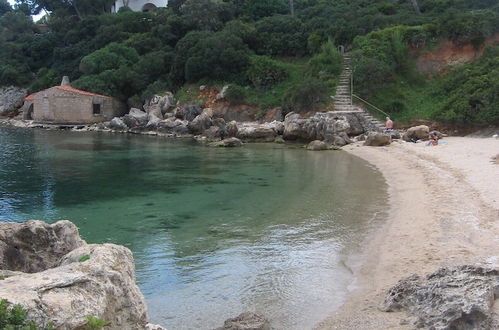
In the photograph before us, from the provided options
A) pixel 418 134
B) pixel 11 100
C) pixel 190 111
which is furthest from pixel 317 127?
pixel 11 100

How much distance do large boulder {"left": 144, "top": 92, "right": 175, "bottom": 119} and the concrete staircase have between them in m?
18.3

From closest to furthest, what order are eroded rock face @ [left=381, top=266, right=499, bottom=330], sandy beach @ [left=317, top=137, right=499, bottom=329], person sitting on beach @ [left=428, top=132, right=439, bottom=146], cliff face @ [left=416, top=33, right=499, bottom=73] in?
eroded rock face @ [left=381, top=266, right=499, bottom=330], sandy beach @ [left=317, top=137, right=499, bottom=329], person sitting on beach @ [left=428, top=132, right=439, bottom=146], cliff face @ [left=416, top=33, right=499, bottom=73]

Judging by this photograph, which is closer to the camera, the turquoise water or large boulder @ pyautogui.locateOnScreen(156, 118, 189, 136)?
the turquoise water

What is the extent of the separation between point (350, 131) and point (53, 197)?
979 inches

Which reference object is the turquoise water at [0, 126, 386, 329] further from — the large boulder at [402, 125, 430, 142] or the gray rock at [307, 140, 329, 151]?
the large boulder at [402, 125, 430, 142]

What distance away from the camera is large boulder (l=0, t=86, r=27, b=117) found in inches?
2739

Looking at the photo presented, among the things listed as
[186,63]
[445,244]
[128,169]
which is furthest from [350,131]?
[445,244]

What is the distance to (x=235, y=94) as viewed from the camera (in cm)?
4950

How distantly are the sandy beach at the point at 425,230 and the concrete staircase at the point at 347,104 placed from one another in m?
14.7

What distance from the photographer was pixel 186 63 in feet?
180

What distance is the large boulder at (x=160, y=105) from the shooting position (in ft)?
174

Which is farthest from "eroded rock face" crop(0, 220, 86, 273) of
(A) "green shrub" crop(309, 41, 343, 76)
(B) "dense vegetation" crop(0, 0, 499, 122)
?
(A) "green shrub" crop(309, 41, 343, 76)

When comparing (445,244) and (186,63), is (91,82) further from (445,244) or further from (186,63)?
(445,244)

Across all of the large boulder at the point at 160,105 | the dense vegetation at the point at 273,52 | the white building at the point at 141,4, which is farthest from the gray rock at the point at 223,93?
the white building at the point at 141,4
